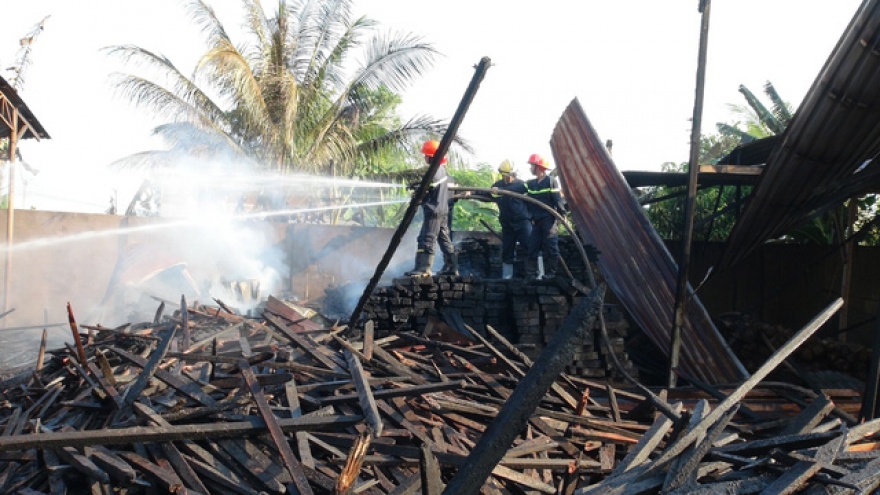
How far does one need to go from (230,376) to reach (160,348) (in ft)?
1.98

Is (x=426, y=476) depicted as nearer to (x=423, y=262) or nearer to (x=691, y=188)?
(x=691, y=188)

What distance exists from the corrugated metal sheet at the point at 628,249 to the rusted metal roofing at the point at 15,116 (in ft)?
31.5

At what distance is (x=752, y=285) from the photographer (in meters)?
12.6

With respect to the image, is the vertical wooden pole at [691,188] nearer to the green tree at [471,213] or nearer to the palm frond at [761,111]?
the palm frond at [761,111]

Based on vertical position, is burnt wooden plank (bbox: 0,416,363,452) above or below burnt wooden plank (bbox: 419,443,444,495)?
below

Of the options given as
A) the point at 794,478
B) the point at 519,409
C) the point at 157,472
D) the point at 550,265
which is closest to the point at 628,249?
the point at 550,265

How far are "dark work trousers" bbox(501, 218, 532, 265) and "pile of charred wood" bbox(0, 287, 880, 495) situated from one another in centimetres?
344

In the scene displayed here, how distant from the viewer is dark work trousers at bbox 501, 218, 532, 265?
31.4 ft

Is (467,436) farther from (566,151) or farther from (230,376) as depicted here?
(566,151)

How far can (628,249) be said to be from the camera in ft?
29.1

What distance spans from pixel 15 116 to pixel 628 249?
1096 cm

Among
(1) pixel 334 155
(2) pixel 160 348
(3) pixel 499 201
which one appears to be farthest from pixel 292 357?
(1) pixel 334 155

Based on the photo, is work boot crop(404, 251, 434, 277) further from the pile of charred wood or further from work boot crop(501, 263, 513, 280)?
the pile of charred wood

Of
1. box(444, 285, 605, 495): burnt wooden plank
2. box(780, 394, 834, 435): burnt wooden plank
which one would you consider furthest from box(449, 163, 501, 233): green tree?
box(444, 285, 605, 495): burnt wooden plank
